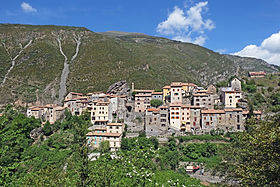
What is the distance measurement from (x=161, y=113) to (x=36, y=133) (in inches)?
1201

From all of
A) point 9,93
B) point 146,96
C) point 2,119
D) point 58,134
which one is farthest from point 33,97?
point 2,119

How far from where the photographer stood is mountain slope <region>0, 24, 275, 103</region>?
83.9 metres

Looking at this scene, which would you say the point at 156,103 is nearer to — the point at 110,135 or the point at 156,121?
the point at 156,121

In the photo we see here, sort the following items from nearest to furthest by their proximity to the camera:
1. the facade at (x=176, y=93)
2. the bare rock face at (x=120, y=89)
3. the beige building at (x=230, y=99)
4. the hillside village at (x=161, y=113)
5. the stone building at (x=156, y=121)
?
the hillside village at (x=161, y=113)
the stone building at (x=156, y=121)
the beige building at (x=230, y=99)
the facade at (x=176, y=93)
the bare rock face at (x=120, y=89)

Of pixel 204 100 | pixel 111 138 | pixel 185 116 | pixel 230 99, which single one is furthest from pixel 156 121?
pixel 230 99

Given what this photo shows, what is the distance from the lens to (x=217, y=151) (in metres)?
40.6

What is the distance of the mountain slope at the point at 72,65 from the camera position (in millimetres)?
83938

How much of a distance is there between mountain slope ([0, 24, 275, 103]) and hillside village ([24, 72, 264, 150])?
2251 cm

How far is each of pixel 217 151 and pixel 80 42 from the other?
113102mm

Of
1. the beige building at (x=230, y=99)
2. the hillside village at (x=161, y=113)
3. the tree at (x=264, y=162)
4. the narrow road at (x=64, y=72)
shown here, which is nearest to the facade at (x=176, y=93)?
the hillside village at (x=161, y=113)

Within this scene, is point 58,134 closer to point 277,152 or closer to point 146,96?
point 146,96

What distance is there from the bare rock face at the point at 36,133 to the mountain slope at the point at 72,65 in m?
29.6

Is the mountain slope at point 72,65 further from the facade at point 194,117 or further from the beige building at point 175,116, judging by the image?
the facade at point 194,117

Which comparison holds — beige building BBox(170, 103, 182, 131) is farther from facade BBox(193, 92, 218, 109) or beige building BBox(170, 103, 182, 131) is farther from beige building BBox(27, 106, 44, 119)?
beige building BBox(27, 106, 44, 119)
